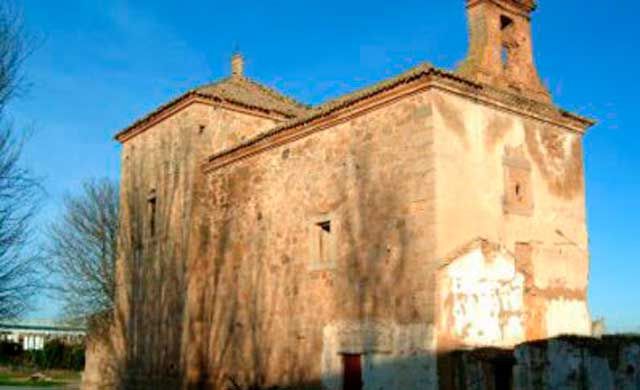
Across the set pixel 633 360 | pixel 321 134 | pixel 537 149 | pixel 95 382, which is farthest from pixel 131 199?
pixel 633 360

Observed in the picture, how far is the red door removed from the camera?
38.5 feet

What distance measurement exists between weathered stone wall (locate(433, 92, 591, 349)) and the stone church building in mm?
32

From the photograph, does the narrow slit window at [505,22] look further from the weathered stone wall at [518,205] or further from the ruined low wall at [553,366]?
the ruined low wall at [553,366]

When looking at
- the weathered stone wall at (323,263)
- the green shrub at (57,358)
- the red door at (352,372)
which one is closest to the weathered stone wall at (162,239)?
the weathered stone wall at (323,263)

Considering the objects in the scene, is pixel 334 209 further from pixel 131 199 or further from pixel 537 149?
pixel 131 199

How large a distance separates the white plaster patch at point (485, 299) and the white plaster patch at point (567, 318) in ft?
3.00

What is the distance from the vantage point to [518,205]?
12242 millimetres

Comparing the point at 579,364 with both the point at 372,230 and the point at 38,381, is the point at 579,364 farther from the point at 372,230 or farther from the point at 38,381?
the point at 38,381

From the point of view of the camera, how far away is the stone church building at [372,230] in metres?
11.1

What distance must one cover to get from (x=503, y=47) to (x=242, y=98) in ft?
20.9

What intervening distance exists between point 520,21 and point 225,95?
678 centimetres

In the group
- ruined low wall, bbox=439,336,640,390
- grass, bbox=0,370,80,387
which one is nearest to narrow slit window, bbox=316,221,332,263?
ruined low wall, bbox=439,336,640,390

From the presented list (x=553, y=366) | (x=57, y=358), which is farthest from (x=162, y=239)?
(x=57, y=358)

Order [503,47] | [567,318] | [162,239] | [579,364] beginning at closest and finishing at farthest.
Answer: [579,364] → [567,318] → [503,47] → [162,239]
